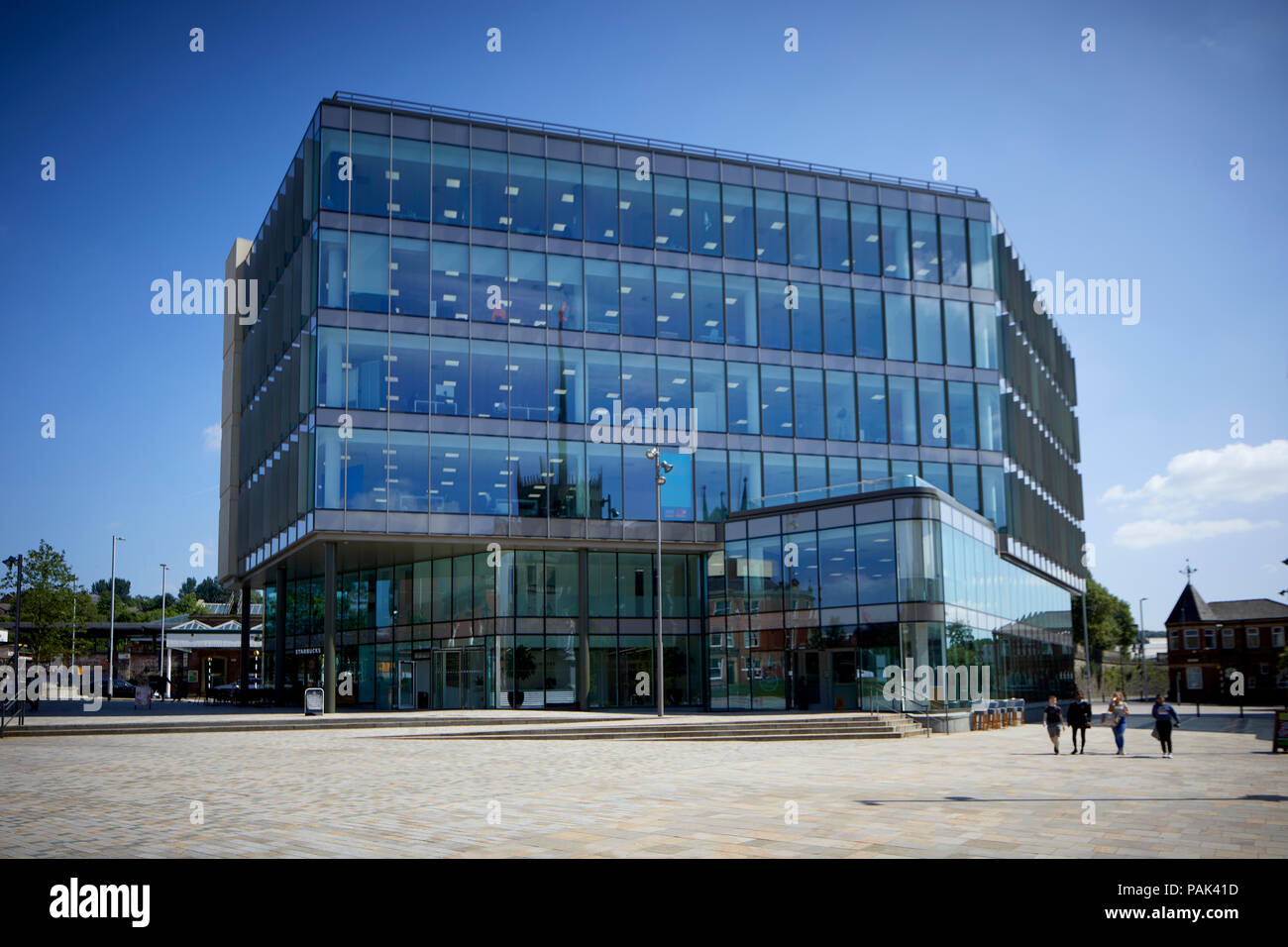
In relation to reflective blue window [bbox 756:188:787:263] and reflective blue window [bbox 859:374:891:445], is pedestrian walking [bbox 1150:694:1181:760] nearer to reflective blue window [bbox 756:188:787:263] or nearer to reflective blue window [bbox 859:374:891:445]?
reflective blue window [bbox 859:374:891:445]

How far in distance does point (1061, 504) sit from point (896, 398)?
2368 cm

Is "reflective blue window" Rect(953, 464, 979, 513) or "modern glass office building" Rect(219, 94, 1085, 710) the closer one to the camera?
"modern glass office building" Rect(219, 94, 1085, 710)

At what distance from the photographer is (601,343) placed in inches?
1820

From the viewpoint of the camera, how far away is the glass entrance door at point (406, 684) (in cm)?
5094

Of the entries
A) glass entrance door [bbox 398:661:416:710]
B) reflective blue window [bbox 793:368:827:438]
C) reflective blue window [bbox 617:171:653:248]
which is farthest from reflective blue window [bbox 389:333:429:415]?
reflective blue window [bbox 793:368:827:438]

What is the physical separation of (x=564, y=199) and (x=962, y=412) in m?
22.0

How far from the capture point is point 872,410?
5072 centimetres

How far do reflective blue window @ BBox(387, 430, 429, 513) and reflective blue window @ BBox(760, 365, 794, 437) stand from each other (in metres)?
15.7

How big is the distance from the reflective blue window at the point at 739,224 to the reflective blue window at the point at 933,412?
1065 cm

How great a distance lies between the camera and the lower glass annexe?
1565 inches

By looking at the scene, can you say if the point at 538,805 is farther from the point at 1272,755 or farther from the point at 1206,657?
the point at 1206,657

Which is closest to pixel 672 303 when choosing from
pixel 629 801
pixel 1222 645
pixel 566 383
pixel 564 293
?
pixel 564 293

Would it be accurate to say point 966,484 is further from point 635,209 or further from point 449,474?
point 449,474

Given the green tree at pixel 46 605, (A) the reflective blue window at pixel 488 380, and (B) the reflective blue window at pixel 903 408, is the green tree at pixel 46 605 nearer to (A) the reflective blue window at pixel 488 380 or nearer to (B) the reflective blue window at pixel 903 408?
(A) the reflective blue window at pixel 488 380
